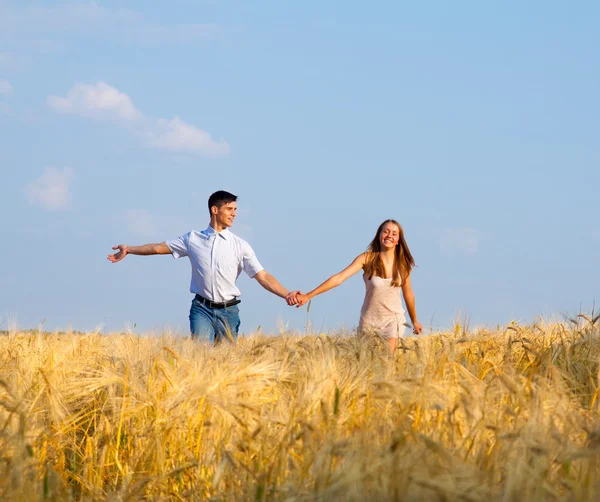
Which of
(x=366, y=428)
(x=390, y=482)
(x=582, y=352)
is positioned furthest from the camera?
(x=582, y=352)

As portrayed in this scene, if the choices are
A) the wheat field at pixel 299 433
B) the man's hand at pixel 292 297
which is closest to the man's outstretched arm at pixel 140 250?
the man's hand at pixel 292 297

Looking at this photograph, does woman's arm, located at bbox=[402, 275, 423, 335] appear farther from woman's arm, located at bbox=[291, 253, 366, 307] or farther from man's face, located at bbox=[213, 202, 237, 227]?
man's face, located at bbox=[213, 202, 237, 227]

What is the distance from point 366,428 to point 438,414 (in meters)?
0.38

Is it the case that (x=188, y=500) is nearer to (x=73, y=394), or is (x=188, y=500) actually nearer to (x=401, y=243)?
(x=73, y=394)

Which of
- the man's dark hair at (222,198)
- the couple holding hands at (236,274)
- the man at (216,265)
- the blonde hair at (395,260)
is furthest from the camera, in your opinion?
the man's dark hair at (222,198)

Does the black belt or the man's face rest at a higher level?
the man's face

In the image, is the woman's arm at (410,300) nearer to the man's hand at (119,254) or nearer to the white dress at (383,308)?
the white dress at (383,308)

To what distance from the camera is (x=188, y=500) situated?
367 cm

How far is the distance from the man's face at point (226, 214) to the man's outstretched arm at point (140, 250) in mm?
825

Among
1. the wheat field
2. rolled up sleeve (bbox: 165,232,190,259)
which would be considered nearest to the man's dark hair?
rolled up sleeve (bbox: 165,232,190,259)

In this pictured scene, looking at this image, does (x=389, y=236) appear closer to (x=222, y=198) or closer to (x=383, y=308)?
(x=383, y=308)

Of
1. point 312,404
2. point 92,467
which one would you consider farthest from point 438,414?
point 92,467

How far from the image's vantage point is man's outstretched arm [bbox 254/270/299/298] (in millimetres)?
8773

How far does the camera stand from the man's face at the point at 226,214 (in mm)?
9047
